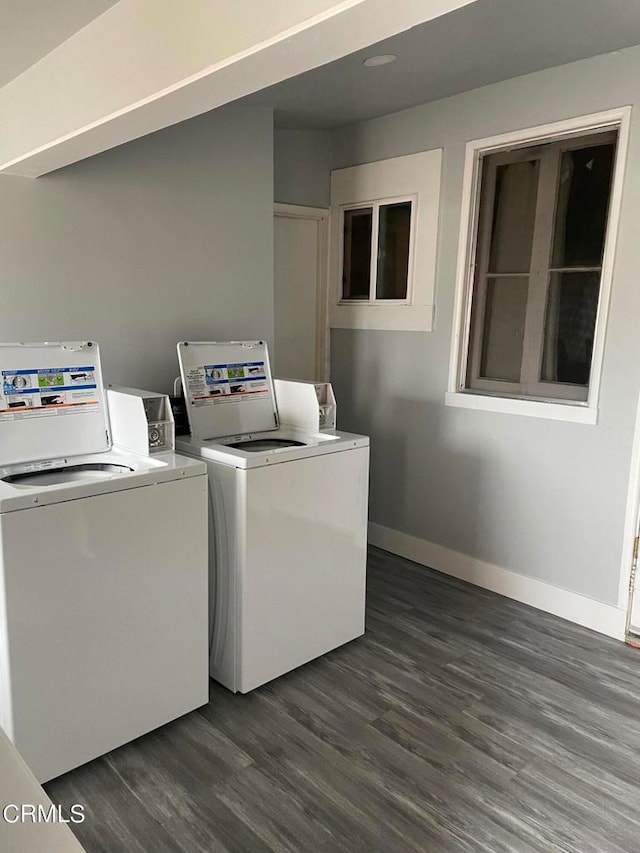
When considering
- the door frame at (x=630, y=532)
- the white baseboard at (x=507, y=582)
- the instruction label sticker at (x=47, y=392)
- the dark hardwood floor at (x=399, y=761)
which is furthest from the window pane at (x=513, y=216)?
the instruction label sticker at (x=47, y=392)

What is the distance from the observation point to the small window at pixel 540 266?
279 cm

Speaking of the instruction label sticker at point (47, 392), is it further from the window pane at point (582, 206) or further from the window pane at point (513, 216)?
the window pane at point (582, 206)

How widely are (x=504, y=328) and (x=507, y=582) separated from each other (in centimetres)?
130

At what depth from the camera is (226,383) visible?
2.79 metres

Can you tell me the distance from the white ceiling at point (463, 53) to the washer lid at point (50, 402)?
1.57 meters

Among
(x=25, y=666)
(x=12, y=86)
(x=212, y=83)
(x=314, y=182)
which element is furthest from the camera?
(x=314, y=182)

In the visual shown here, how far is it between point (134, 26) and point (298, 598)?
1.93m

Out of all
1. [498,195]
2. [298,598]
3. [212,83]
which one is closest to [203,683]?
[298,598]

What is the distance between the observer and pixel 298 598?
7.97 feet

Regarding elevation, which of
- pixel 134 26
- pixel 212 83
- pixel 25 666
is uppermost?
pixel 134 26

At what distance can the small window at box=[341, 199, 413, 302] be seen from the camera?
11.6 ft

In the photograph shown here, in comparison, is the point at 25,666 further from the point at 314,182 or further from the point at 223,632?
the point at 314,182

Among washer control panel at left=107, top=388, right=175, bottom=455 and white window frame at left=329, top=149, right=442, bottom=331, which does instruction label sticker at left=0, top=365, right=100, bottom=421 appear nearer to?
washer control panel at left=107, top=388, right=175, bottom=455

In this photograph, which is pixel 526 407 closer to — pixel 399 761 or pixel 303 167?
pixel 399 761
